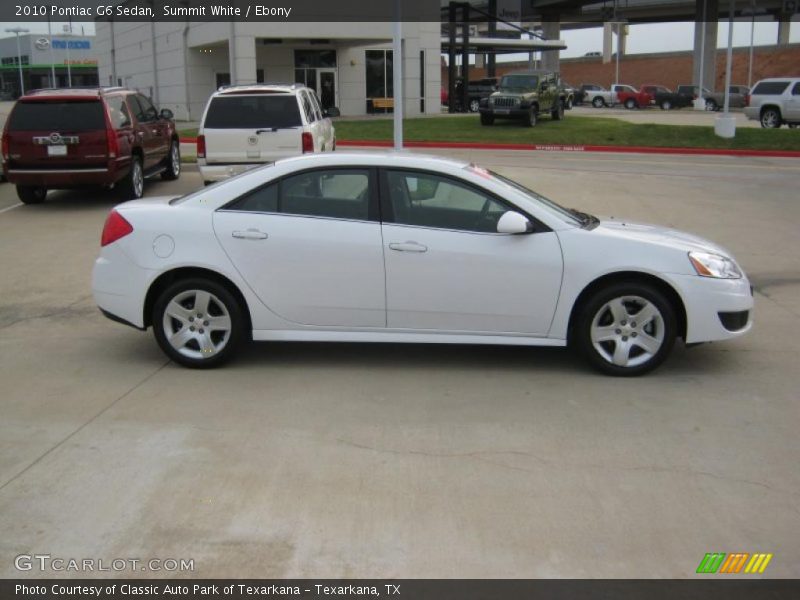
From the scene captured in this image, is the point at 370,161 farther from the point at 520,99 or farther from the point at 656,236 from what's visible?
the point at 520,99

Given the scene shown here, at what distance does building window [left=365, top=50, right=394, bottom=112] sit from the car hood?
37220 mm

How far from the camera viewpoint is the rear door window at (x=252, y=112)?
44.1ft

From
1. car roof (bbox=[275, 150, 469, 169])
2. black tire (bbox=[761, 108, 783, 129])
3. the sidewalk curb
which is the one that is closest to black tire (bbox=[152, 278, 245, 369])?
car roof (bbox=[275, 150, 469, 169])

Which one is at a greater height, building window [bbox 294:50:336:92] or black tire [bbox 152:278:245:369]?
building window [bbox 294:50:336:92]

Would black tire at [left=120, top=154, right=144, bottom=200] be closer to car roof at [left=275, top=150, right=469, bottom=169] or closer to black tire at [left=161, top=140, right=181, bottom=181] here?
black tire at [left=161, top=140, right=181, bottom=181]

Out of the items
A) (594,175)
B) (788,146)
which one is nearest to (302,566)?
(594,175)

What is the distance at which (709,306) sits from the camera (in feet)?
20.0

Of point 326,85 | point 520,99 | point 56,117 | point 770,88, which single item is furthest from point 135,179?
point 326,85

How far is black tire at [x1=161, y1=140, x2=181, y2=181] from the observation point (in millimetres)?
17203

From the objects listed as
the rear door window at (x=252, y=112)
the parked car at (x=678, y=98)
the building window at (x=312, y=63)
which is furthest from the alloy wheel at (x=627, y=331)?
the parked car at (x=678, y=98)

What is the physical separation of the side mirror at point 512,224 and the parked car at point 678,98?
5401 centimetres

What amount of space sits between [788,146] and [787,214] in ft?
42.0

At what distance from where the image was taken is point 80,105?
1366cm
